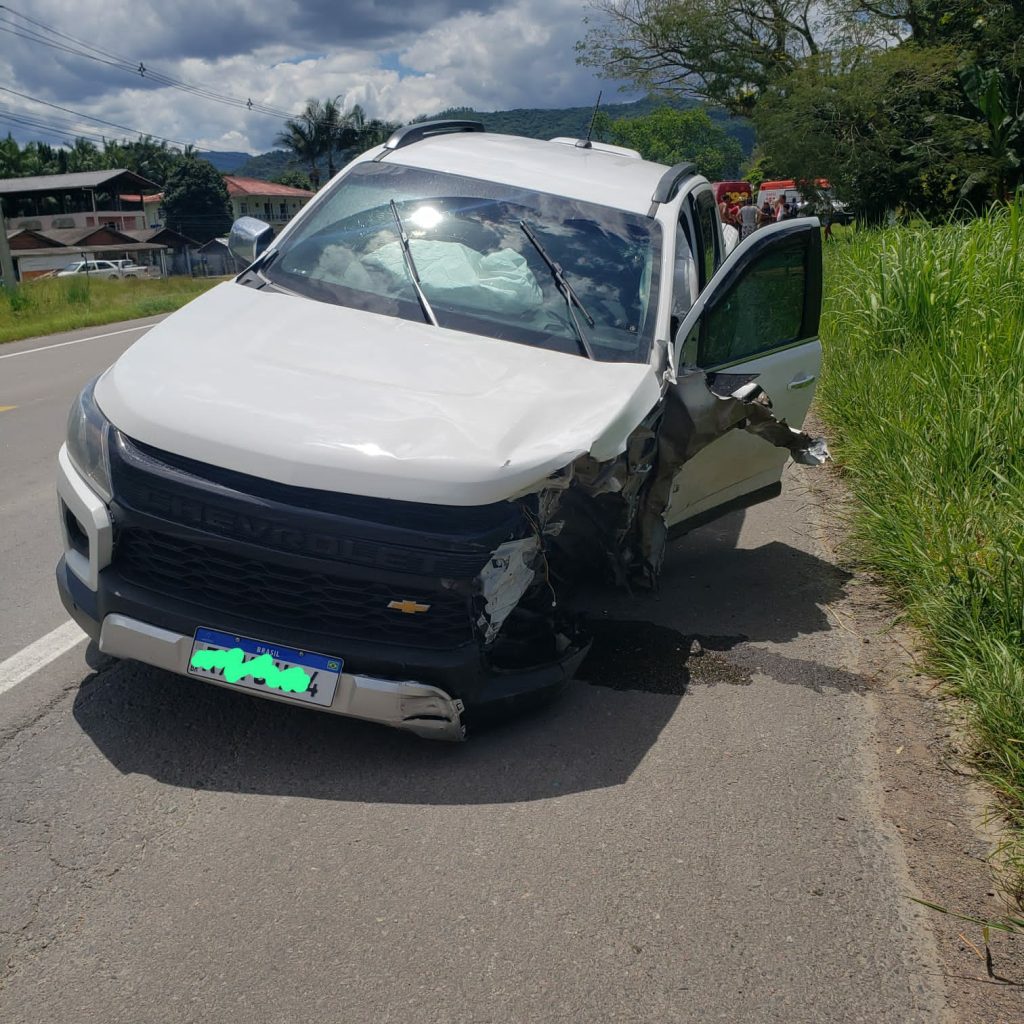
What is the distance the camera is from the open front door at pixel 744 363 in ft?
14.1

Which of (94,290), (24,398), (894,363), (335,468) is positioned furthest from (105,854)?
(94,290)

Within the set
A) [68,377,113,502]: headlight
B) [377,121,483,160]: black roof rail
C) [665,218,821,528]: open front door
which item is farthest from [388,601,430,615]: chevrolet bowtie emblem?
[377,121,483,160]: black roof rail

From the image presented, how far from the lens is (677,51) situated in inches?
1181

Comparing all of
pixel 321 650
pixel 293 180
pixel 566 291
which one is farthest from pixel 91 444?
pixel 293 180

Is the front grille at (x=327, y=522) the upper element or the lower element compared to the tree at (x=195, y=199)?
upper

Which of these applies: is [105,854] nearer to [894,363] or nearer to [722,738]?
[722,738]

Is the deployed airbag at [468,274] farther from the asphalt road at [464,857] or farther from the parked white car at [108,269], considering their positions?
the parked white car at [108,269]

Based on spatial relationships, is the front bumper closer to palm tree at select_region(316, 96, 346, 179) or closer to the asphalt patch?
the asphalt patch

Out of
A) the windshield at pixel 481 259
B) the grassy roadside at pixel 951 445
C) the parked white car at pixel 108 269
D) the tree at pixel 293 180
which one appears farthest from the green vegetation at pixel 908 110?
the tree at pixel 293 180

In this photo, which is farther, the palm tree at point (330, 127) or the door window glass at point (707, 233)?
the palm tree at point (330, 127)

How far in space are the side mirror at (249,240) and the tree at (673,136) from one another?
424 ft

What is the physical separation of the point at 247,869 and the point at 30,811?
74cm

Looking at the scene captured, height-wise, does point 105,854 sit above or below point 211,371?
below

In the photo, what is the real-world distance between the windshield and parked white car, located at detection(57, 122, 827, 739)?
0.01m
